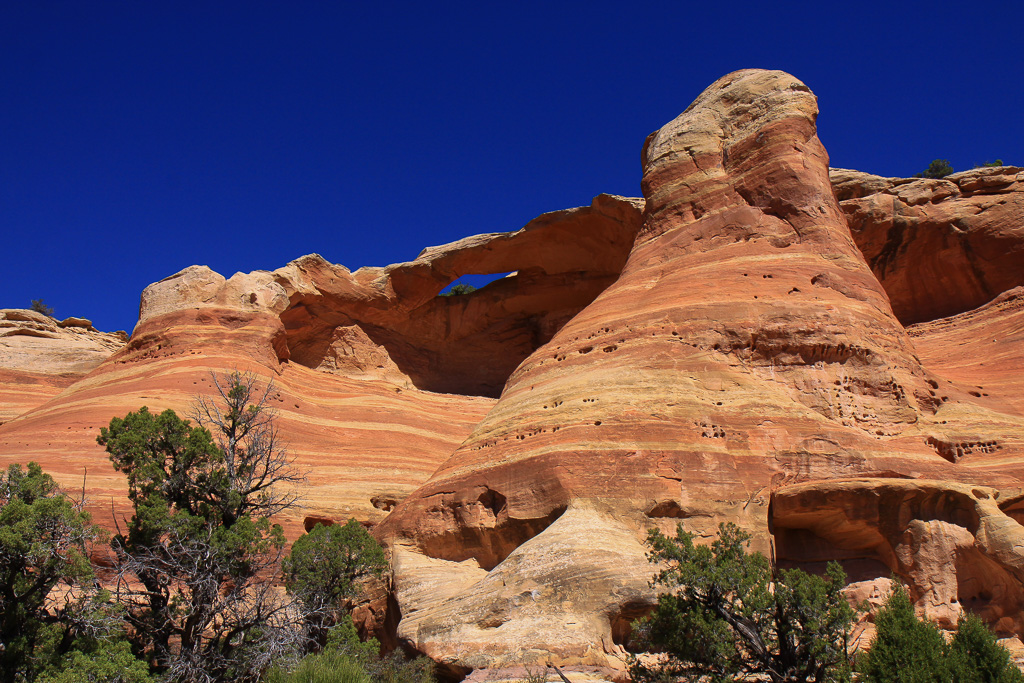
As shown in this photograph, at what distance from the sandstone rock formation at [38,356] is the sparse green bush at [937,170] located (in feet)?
108

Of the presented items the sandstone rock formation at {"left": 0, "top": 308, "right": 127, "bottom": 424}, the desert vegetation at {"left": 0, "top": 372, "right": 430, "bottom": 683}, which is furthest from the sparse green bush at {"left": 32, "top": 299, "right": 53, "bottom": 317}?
the desert vegetation at {"left": 0, "top": 372, "right": 430, "bottom": 683}

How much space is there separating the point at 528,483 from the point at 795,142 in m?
12.0

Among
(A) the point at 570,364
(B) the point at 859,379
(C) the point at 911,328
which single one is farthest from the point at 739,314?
(C) the point at 911,328

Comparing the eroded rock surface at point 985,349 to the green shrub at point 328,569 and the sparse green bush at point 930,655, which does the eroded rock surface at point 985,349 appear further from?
the green shrub at point 328,569

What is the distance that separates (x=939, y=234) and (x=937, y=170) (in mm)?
7973

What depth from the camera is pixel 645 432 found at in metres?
15.0

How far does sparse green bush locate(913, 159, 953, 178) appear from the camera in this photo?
32.0 metres

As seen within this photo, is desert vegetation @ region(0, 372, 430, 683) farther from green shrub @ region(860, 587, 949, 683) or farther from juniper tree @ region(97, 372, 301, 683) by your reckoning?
green shrub @ region(860, 587, 949, 683)

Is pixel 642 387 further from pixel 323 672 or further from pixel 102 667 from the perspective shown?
pixel 102 667

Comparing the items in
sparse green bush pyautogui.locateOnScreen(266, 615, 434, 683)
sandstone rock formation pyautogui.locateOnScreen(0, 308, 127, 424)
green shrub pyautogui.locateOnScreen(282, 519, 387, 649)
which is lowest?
sparse green bush pyautogui.locateOnScreen(266, 615, 434, 683)

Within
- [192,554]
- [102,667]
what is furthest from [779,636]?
[192,554]

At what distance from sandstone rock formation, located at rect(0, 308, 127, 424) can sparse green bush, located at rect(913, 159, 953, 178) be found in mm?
32978

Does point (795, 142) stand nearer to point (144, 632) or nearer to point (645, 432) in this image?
point (645, 432)

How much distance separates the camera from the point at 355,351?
28.3m
